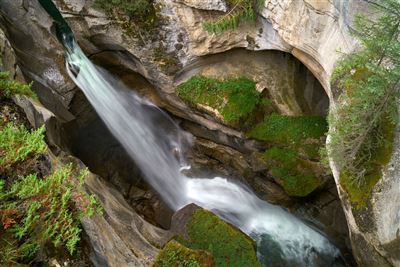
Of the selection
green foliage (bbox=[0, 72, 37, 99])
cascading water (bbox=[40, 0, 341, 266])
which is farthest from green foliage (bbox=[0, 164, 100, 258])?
cascading water (bbox=[40, 0, 341, 266])

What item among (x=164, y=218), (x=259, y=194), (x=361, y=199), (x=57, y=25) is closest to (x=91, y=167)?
(x=164, y=218)

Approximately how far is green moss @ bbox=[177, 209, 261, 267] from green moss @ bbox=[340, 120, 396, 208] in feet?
9.42

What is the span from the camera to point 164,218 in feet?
41.7

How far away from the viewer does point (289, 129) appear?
39.8ft

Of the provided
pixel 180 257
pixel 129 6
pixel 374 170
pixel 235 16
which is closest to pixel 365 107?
pixel 374 170

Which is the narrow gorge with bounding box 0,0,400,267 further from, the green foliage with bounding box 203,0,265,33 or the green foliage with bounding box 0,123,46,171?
the green foliage with bounding box 0,123,46,171

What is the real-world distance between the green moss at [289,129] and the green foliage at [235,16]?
3.36 metres

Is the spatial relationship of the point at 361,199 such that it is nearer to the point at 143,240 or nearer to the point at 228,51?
the point at 143,240

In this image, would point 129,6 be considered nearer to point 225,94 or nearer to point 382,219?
point 225,94

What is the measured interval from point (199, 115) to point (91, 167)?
4329mm

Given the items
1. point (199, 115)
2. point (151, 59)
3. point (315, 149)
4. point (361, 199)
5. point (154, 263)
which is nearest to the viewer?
point (154, 263)

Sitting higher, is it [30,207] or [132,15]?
[132,15]

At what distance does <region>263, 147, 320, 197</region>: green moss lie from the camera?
11.6 metres

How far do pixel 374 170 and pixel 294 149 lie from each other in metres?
3.88
